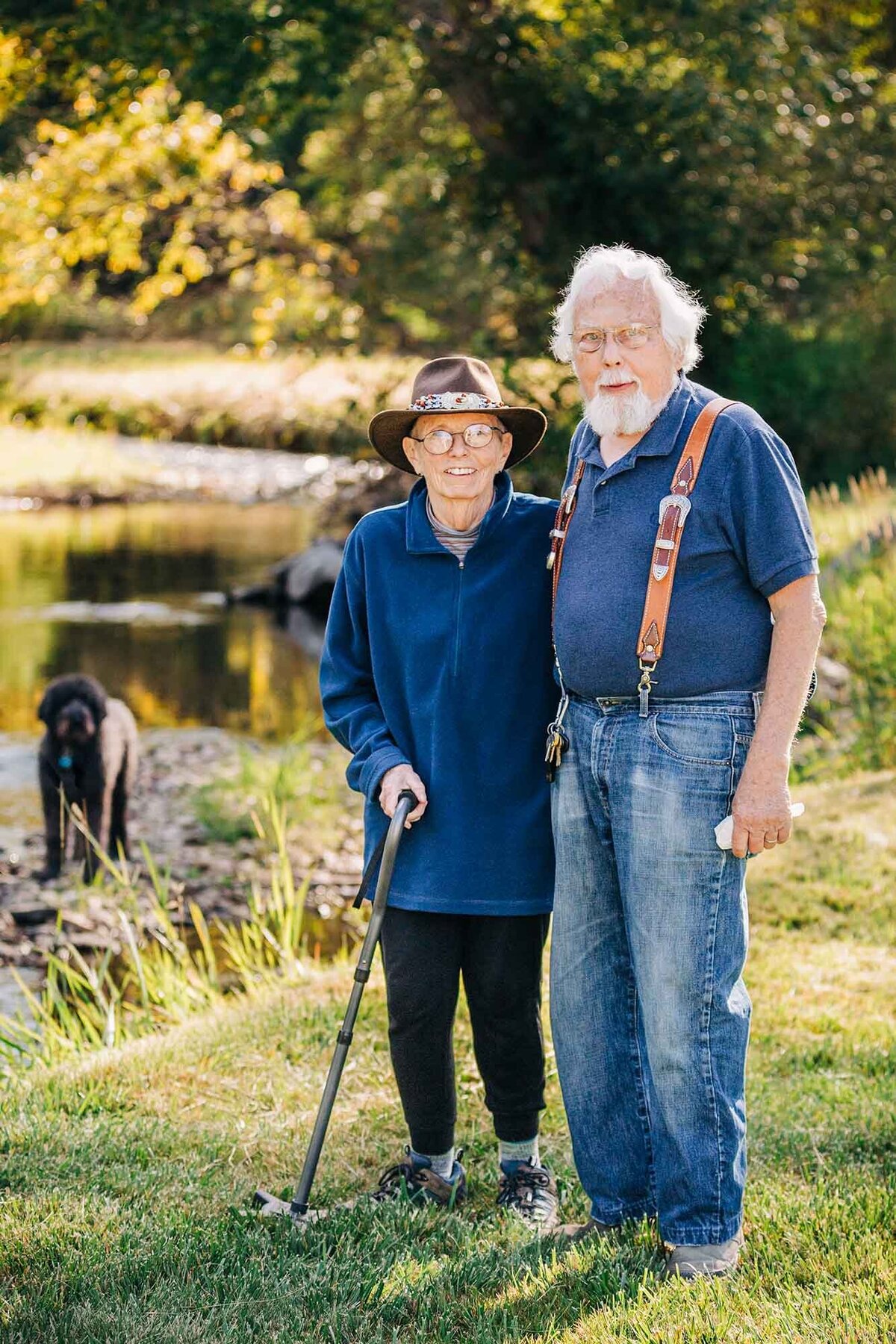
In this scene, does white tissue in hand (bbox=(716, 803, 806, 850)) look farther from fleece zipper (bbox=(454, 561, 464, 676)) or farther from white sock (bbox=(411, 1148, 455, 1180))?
white sock (bbox=(411, 1148, 455, 1180))

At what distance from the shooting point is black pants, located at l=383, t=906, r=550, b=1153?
118 inches

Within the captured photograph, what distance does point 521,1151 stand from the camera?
10.5 ft

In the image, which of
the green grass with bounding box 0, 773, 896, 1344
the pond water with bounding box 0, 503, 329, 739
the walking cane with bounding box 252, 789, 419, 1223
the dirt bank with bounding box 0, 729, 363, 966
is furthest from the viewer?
the pond water with bounding box 0, 503, 329, 739

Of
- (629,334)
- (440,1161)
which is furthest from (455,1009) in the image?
(629,334)

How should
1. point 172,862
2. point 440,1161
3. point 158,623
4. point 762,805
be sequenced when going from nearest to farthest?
1. point 762,805
2. point 440,1161
3. point 172,862
4. point 158,623

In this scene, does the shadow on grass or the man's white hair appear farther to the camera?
the man's white hair

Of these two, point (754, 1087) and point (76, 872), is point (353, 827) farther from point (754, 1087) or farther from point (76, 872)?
point (754, 1087)

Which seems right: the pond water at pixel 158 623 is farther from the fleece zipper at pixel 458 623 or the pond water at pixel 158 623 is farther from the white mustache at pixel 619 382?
the white mustache at pixel 619 382

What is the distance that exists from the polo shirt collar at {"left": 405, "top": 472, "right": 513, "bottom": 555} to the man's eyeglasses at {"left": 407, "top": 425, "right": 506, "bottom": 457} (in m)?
0.12

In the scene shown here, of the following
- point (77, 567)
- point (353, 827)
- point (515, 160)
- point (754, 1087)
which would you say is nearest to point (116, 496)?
point (77, 567)

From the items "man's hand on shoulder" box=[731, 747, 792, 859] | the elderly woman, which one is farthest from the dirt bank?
"man's hand on shoulder" box=[731, 747, 792, 859]

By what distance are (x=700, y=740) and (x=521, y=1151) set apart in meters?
1.15

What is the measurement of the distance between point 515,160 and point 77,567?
22.8 feet

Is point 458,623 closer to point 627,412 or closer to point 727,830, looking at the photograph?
point 627,412
